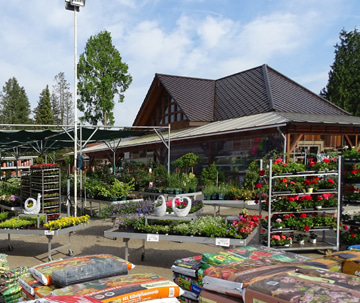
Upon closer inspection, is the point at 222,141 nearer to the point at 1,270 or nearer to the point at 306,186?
the point at 306,186

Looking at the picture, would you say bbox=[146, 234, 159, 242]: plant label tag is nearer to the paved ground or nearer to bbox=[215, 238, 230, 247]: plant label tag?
the paved ground

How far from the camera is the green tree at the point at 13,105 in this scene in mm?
60531

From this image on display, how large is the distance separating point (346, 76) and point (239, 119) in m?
22.3

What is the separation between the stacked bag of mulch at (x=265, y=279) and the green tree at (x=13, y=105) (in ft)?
209

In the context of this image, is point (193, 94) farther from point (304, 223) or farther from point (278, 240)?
point (278, 240)

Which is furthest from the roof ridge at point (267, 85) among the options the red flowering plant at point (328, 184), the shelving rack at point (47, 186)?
the shelving rack at point (47, 186)

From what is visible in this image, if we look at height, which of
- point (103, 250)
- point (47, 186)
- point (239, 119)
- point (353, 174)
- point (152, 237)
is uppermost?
point (239, 119)

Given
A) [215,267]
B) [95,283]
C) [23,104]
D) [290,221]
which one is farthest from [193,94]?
[23,104]

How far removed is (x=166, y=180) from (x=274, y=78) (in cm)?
982

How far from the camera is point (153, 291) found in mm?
2344

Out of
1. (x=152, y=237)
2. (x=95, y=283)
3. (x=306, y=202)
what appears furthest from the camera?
(x=306, y=202)

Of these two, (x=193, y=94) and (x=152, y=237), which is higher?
(x=193, y=94)

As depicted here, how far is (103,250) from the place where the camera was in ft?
25.7

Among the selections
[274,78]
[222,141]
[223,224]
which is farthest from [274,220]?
[274,78]
